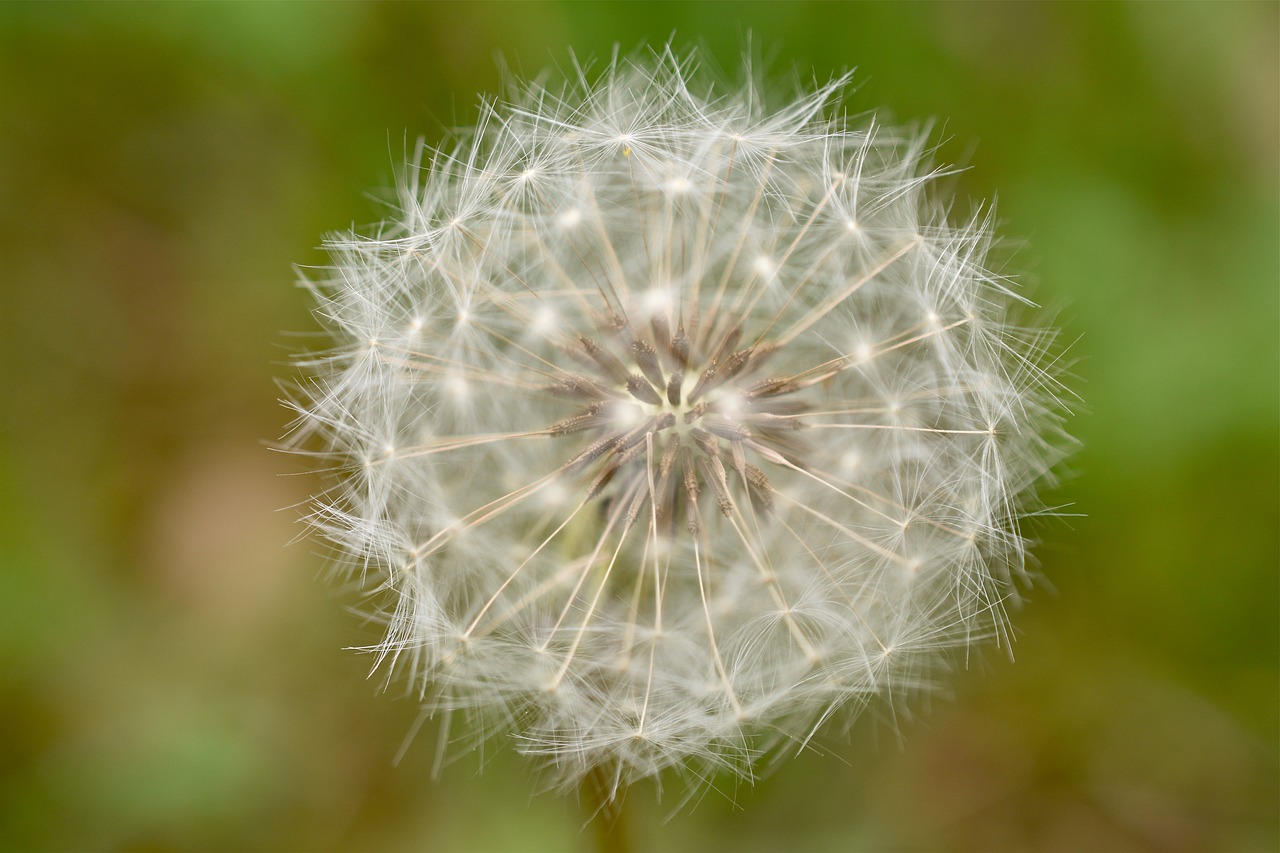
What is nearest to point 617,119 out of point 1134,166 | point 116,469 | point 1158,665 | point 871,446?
point 871,446

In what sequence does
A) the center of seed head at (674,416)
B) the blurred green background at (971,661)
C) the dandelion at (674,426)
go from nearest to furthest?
the dandelion at (674,426)
the center of seed head at (674,416)
the blurred green background at (971,661)

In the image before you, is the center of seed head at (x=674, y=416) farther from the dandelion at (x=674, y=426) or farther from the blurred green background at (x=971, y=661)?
the blurred green background at (x=971, y=661)

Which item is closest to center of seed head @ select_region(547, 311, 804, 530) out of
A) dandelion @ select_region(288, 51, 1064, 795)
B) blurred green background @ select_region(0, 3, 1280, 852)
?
dandelion @ select_region(288, 51, 1064, 795)

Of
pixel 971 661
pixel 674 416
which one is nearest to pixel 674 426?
pixel 674 416

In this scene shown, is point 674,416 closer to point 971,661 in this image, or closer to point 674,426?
point 674,426

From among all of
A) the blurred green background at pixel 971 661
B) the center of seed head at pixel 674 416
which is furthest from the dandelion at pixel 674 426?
the blurred green background at pixel 971 661

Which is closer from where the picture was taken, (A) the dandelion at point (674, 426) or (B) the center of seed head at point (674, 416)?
(A) the dandelion at point (674, 426)
